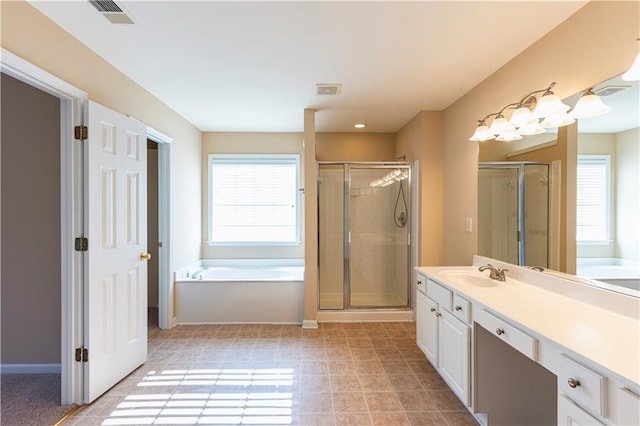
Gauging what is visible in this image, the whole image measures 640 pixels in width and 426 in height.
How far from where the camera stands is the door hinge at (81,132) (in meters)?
1.93

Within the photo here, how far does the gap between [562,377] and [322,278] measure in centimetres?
277

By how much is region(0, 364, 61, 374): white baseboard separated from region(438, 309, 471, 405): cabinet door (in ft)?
9.89

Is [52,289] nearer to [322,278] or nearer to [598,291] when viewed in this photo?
[322,278]

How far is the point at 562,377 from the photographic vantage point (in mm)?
1128

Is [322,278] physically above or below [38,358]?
above

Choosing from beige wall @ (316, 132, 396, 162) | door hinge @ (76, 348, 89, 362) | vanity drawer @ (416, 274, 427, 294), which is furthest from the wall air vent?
door hinge @ (76, 348, 89, 362)

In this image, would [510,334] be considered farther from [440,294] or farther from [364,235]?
[364,235]

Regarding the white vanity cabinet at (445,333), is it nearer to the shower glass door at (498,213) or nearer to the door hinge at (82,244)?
the shower glass door at (498,213)

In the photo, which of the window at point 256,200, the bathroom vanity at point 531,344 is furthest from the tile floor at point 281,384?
the window at point 256,200

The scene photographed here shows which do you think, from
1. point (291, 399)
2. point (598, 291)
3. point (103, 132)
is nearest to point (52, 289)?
point (103, 132)

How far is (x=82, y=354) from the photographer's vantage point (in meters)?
1.97

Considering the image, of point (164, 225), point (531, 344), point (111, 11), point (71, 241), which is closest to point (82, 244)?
point (71, 241)

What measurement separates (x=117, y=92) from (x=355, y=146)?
296 centimetres

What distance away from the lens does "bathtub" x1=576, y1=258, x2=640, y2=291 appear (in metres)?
1.43
